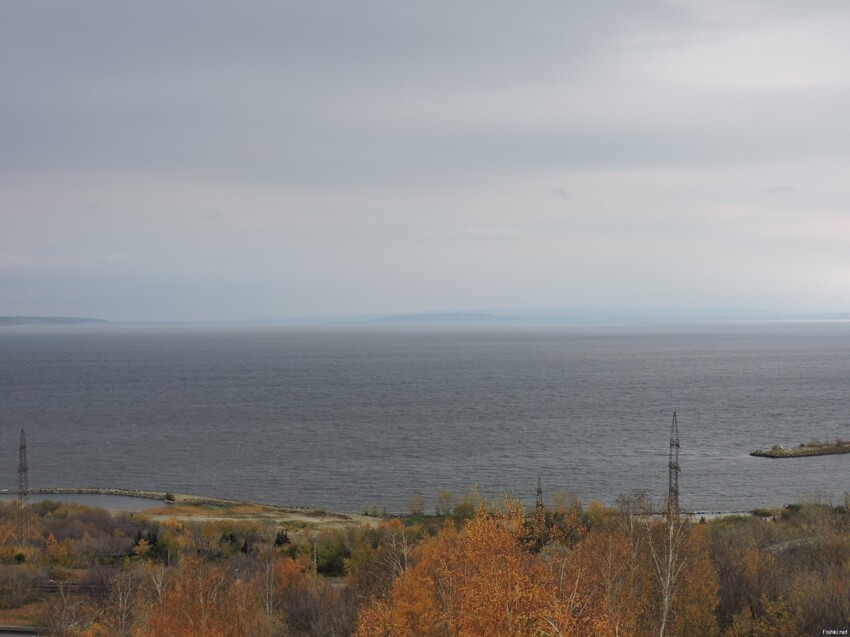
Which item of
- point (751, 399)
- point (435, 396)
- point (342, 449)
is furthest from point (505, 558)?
point (751, 399)

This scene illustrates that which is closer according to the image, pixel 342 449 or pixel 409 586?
pixel 409 586

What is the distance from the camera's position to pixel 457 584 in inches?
790

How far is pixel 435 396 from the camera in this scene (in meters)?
127

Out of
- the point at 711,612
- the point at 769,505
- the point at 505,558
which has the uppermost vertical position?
the point at 505,558

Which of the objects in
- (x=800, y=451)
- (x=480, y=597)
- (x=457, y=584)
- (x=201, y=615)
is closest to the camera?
(x=480, y=597)

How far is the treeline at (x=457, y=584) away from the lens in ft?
59.9

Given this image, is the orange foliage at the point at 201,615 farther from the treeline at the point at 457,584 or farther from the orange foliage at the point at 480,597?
the orange foliage at the point at 480,597

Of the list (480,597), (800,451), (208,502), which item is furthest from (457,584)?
(800,451)

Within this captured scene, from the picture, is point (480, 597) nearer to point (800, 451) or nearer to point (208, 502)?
point (208, 502)

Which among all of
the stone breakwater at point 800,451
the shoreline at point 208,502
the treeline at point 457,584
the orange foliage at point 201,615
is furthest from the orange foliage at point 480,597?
the stone breakwater at point 800,451

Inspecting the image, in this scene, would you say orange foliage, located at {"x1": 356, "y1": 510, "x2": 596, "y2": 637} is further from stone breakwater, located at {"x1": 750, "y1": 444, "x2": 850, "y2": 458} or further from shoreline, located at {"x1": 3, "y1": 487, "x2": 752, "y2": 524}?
stone breakwater, located at {"x1": 750, "y1": 444, "x2": 850, "y2": 458}

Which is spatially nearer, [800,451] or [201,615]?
[201,615]

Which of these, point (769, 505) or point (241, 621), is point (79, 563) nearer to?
point (241, 621)

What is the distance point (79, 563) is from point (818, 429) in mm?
90326
